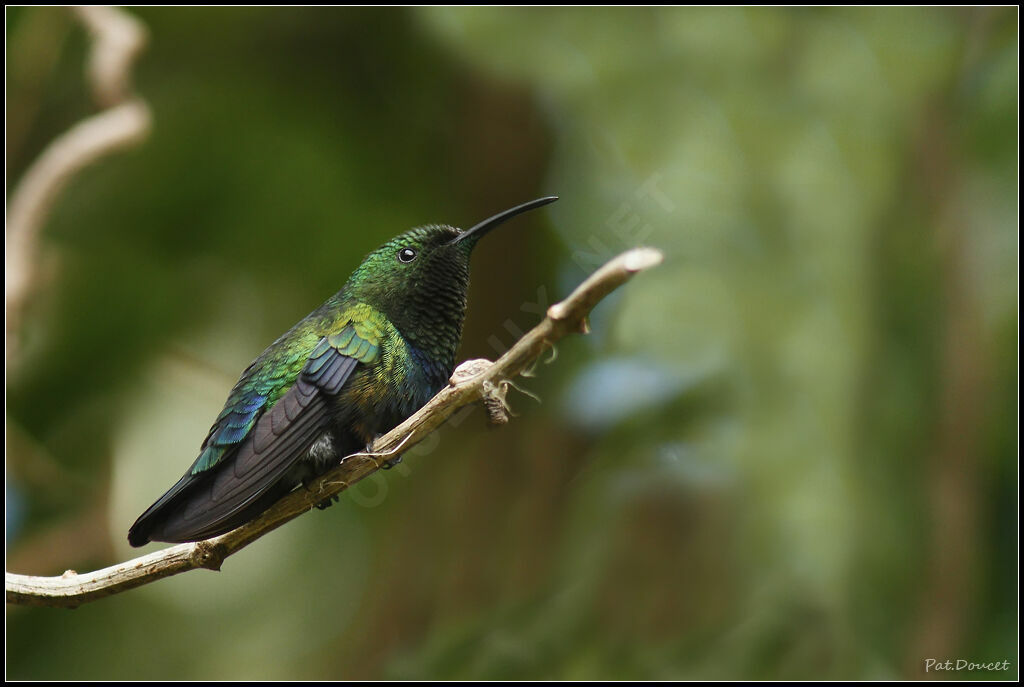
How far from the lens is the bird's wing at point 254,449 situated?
1523 mm

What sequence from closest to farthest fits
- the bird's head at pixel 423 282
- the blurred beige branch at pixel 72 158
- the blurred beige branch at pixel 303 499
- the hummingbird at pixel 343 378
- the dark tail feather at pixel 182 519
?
1. the blurred beige branch at pixel 303 499
2. the dark tail feather at pixel 182 519
3. the hummingbird at pixel 343 378
4. the bird's head at pixel 423 282
5. the blurred beige branch at pixel 72 158

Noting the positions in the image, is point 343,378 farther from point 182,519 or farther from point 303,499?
point 182,519

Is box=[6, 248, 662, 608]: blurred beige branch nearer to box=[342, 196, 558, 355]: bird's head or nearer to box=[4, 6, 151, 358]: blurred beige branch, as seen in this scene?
box=[342, 196, 558, 355]: bird's head

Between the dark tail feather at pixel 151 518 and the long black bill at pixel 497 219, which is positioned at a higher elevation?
the long black bill at pixel 497 219

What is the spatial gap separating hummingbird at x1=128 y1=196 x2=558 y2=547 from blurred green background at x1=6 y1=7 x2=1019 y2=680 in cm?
59

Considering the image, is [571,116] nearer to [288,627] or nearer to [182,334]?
[182,334]

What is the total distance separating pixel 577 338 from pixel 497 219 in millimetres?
1965

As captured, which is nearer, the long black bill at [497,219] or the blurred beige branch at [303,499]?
the blurred beige branch at [303,499]

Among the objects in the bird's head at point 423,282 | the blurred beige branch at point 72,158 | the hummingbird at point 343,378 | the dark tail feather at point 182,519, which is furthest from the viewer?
the blurred beige branch at point 72,158

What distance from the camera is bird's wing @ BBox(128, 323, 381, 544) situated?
1523 mm

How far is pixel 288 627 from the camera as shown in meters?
4.06

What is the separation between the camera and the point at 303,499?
5.72 feet

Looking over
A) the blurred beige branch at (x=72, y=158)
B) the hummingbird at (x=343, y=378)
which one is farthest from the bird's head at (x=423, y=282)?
the blurred beige branch at (x=72, y=158)

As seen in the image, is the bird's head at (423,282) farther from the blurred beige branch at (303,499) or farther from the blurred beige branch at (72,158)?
the blurred beige branch at (72,158)
